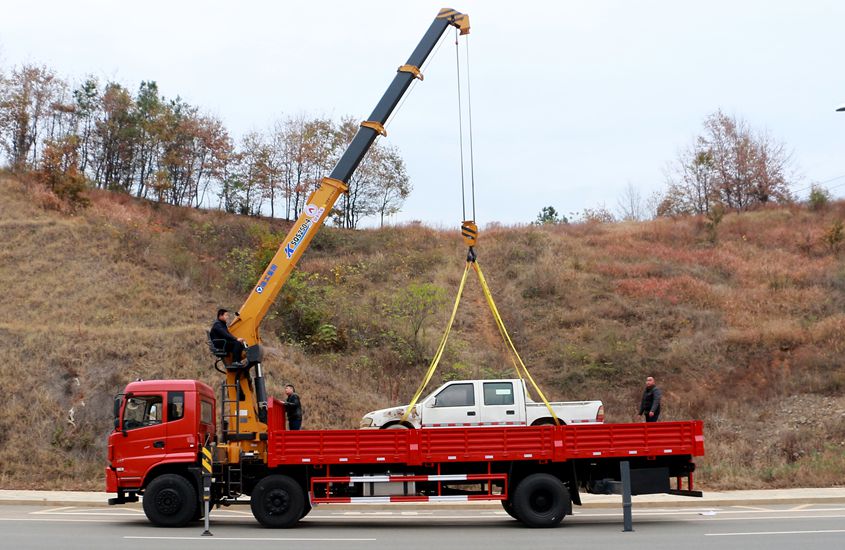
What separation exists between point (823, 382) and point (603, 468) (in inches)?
590

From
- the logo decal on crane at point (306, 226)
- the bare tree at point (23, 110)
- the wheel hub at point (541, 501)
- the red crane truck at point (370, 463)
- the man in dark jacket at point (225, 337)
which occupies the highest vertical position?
the bare tree at point (23, 110)

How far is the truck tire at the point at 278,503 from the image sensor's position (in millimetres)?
14032

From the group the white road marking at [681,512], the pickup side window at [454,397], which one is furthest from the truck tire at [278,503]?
the white road marking at [681,512]

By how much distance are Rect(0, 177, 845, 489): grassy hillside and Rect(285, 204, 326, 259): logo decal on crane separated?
9577 mm

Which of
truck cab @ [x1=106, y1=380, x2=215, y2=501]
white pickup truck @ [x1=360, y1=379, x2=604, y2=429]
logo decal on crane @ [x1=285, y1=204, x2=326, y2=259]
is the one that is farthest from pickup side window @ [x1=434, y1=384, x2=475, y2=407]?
truck cab @ [x1=106, y1=380, x2=215, y2=501]

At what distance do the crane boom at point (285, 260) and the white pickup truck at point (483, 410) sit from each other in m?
4.00

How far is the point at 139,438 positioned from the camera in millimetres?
14344

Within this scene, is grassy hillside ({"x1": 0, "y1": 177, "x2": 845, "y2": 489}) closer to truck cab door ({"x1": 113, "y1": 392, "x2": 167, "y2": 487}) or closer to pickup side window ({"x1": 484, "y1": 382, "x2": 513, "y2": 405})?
pickup side window ({"x1": 484, "y1": 382, "x2": 513, "y2": 405})

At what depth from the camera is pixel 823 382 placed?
25.8 meters

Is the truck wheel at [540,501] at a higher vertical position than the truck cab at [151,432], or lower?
lower

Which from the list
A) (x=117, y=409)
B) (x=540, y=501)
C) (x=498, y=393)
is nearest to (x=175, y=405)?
(x=117, y=409)

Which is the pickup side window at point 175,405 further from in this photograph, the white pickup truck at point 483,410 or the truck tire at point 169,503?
the white pickup truck at point 483,410

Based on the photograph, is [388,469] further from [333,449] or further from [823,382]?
[823,382]

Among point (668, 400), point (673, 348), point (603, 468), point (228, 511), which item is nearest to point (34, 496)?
point (228, 511)
